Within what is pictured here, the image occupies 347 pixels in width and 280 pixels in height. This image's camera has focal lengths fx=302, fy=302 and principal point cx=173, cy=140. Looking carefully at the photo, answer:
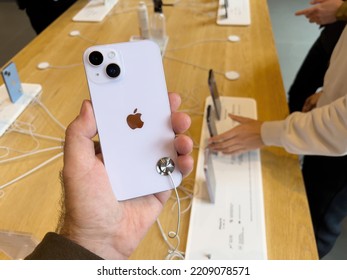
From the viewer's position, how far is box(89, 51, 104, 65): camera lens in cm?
59

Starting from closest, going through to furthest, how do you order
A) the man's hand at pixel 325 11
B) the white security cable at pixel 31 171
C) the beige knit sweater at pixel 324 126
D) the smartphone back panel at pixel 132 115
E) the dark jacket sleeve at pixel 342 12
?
the smartphone back panel at pixel 132 115 → the beige knit sweater at pixel 324 126 → the white security cable at pixel 31 171 → the dark jacket sleeve at pixel 342 12 → the man's hand at pixel 325 11

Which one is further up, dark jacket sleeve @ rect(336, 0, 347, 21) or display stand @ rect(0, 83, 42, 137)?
dark jacket sleeve @ rect(336, 0, 347, 21)

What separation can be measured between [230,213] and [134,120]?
1.07 ft

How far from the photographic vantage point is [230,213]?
0.73 m

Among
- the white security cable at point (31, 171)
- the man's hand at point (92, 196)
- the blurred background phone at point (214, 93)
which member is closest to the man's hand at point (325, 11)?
the blurred background phone at point (214, 93)

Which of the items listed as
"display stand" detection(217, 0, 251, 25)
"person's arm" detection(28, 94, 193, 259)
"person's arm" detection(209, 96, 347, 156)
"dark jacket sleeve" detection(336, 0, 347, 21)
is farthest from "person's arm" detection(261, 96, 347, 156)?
"display stand" detection(217, 0, 251, 25)

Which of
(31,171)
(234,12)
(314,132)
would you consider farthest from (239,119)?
(234,12)

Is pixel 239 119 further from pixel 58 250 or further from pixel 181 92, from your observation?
pixel 58 250

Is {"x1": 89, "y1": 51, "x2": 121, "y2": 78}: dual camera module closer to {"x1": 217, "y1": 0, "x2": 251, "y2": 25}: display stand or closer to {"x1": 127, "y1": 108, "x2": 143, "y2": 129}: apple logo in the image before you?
{"x1": 127, "y1": 108, "x2": 143, "y2": 129}: apple logo

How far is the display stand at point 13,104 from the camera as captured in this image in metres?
0.98

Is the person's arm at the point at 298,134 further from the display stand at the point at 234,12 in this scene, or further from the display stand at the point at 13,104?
the display stand at the point at 234,12

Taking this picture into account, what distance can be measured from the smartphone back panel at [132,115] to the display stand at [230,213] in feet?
0.49

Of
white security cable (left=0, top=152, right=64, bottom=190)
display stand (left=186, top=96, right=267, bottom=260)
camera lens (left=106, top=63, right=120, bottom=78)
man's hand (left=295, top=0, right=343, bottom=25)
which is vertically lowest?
display stand (left=186, top=96, right=267, bottom=260)

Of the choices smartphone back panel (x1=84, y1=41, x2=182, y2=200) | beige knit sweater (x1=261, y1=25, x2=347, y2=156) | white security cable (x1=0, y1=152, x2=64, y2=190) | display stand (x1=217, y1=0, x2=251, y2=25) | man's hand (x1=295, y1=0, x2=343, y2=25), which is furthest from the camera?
display stand (x1=217, y1=0, x2=251, y2=25)
